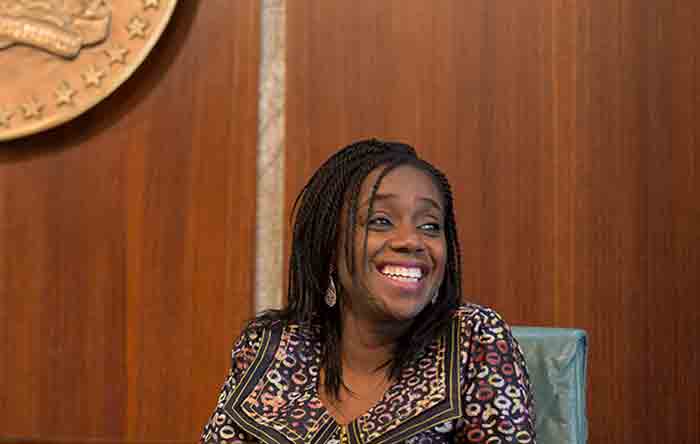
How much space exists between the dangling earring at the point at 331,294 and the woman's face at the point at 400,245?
9 centimetres

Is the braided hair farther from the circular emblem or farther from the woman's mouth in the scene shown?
the circular emblem

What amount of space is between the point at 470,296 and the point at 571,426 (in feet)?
2.91

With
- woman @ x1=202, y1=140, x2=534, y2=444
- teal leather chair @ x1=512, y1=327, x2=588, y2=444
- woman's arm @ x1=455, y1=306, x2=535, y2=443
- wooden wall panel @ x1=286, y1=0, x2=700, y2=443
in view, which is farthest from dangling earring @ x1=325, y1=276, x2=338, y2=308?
wooden wall panel @ x1=286, y1=0, x2=700, y2=443

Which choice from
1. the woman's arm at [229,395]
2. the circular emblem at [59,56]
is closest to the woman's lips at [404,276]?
the woman's arm at [229,395]

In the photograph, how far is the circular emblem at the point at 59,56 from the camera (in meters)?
2.68

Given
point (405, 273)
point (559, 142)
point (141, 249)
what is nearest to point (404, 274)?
point (405, 273)

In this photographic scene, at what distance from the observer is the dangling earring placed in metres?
1.63

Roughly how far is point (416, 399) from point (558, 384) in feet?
1.08

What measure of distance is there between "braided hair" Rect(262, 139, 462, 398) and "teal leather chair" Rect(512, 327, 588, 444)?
0.20 m

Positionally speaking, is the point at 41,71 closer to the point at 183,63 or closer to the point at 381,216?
the point at 183,63

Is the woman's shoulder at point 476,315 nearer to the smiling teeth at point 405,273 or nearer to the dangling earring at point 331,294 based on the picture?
the smiling teeth at point 405,273

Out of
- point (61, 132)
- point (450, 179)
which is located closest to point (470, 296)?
point (450, 179)

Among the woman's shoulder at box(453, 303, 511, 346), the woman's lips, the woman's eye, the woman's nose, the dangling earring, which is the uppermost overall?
the woman's eye

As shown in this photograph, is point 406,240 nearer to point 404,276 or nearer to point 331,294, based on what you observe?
point 404,276
